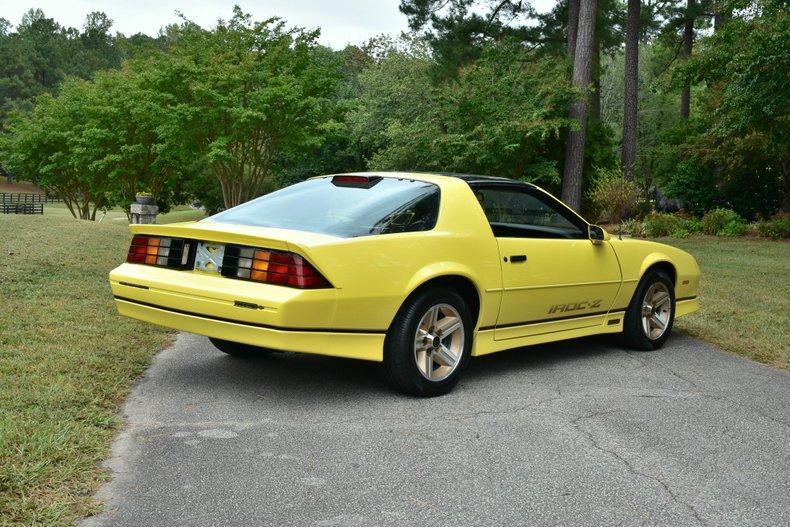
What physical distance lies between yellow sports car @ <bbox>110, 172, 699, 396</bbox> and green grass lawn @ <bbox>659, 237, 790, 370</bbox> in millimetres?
1921

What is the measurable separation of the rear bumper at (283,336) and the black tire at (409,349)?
93 millimetres

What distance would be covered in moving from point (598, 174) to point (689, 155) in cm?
479

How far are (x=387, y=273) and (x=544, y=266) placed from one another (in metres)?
1.58

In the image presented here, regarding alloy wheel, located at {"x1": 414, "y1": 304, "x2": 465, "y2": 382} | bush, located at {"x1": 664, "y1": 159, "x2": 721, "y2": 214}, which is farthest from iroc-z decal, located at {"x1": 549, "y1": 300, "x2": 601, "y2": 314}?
bush, located at {"x1": 664, "y1": 159, "x2": 721, "y2": 214}

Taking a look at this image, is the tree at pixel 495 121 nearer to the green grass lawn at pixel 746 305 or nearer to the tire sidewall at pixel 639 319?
the green grass lawn at pixel 746 305

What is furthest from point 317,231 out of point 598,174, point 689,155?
point 689,155

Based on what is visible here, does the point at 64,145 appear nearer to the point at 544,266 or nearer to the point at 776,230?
the point at 776,230

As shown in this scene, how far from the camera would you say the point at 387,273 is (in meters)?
5.01

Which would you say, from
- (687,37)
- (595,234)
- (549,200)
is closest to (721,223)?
(687,37)

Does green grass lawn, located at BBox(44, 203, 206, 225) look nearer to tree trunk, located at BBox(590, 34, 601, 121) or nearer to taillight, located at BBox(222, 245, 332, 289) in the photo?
tree trunk, located at BBox(590, 34, 601, 121)

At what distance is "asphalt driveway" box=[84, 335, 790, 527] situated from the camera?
3.40 metres

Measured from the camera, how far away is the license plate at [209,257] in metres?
5.07

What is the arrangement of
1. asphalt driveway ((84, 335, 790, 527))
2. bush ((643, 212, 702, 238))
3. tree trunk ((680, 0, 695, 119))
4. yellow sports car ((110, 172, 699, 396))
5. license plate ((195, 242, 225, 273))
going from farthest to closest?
tree trunk ((680, 0, 695, 119)), bush ((643, 212, 702, 238)), license plate ((195, 242, 225, 273)), yellow sports car ((110, 172, 699, 396)), asphalt driveway ((84, 335, 790, 527))

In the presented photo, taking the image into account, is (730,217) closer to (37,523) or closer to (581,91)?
(581,91)
